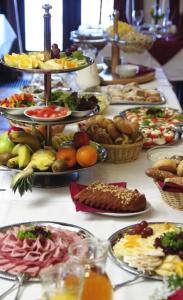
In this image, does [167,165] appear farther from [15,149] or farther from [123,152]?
[15,149]

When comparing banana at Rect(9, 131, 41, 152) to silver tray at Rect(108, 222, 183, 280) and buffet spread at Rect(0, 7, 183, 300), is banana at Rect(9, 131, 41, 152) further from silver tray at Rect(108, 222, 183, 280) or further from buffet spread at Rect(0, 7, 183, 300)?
silver tray at Rect(108, 222, 183, 280)

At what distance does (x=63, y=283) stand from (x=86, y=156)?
77cm

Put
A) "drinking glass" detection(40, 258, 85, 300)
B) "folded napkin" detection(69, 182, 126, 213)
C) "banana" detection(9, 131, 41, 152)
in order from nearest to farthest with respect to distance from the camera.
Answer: "drinking glass" detection(40, 258, 85, 300) < "folded napkin" detection(69, 182, 126, 213) < "banana" detection(9, 131, 41, 152)

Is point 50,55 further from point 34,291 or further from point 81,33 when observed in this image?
point 81,33

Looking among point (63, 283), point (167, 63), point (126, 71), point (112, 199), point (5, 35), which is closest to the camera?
point (63, 283)

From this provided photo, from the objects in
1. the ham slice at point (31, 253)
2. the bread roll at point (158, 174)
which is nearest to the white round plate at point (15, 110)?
the bread roll at point (158, 174)

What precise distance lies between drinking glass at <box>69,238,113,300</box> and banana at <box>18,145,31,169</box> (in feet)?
2.27

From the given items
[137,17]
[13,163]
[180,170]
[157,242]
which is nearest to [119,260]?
[157,242]

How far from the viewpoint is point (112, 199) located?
4.73 feet

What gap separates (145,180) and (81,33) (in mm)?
1805

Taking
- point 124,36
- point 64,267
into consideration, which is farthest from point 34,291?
point 124,36

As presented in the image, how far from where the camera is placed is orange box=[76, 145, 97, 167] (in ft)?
5.27

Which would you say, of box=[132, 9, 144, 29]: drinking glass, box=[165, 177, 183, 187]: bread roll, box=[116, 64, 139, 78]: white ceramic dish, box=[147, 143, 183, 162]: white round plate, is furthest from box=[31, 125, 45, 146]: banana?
box=[132, 9, 144, 29]: drinking glass

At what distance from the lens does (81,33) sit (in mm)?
3334
